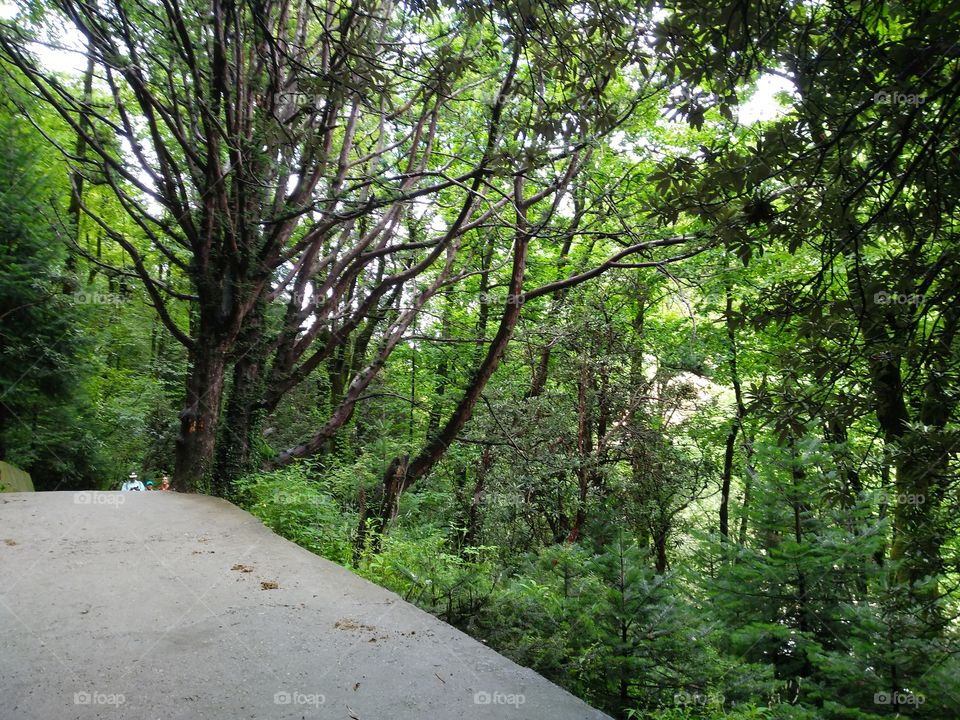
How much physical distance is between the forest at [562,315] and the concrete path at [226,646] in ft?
3.64

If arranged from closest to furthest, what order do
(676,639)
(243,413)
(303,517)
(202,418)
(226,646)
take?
(226,646) → (676,639) → (303,517) → (202,418) → (243,413)

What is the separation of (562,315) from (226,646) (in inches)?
398

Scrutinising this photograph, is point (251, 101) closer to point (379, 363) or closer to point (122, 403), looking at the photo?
point (379, 363)

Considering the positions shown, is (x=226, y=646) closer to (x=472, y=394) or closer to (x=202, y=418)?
(x=472, y=394)

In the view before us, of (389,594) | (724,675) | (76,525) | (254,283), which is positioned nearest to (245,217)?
→ (254,283)

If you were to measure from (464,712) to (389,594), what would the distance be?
1943mm

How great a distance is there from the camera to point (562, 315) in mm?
12609

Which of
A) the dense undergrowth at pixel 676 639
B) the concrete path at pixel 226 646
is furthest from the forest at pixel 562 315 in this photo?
the concrete path at pixel 226 646

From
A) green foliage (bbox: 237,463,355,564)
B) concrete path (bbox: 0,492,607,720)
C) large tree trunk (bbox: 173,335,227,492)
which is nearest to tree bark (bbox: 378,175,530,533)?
green foliage (bbox: 237,463,355,564)

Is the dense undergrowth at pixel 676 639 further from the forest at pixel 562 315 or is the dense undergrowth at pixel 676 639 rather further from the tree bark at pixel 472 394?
the tree bark at pixel 472 394

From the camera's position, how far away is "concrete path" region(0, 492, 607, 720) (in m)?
2.75

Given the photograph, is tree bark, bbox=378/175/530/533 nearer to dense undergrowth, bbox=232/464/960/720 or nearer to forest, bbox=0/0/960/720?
forest, bbox=0/0/960/720

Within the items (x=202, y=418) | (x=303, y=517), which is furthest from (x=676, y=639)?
(x=202, y=418)

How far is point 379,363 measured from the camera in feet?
37.7
